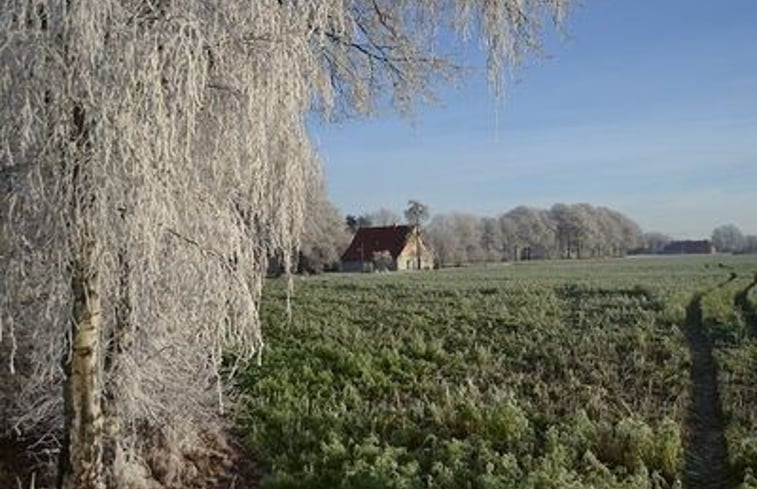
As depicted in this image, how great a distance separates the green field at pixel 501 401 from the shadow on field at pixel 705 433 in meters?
0.03

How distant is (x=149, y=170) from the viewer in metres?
5.18

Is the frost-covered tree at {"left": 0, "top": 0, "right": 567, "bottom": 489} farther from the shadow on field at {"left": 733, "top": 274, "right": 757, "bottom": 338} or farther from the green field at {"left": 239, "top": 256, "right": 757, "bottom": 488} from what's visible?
the shadow on field at {"left": 733, "top": 274, "right": 757, "bottom": 338}

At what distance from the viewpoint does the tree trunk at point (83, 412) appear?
6008mm

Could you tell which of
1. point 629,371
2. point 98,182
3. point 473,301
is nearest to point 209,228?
point 98,182

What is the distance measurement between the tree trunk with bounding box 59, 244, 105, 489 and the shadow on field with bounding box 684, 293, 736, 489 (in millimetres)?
5806

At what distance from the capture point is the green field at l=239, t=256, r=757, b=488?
862cm

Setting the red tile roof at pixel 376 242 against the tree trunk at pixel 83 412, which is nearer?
the tree trunk at pixel 83 412

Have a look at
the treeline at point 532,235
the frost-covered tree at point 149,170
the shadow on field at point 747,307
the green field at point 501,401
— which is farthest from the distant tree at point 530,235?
the frost-covered tree at point 149,170

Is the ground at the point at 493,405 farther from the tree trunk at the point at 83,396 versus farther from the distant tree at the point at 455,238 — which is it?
the distant tree at the point at 455,238

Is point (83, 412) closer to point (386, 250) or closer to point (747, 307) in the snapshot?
point (747, 307)

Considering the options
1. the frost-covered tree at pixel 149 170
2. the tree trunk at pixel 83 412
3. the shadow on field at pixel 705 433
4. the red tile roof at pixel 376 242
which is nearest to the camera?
the frost-covered tree at pixel 149 170

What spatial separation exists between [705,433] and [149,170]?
8231 mm

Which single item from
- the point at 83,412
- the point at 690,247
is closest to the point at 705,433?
the point at 83,412

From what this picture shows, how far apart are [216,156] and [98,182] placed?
980 millimetres
